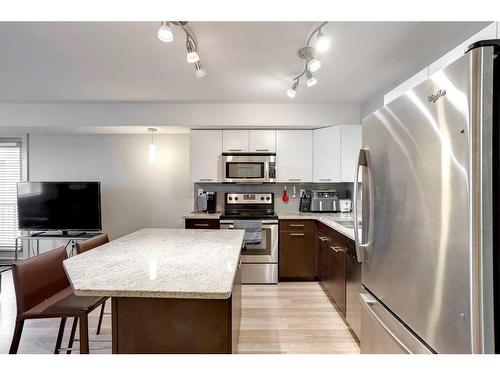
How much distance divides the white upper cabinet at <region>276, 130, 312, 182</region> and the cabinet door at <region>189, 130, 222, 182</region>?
2.78 ft

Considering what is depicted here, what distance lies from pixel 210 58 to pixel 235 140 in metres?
1.52

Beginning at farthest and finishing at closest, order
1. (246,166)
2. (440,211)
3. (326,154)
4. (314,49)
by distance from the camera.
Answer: (246,166) < (326,154) < (314,49) < (440,211)

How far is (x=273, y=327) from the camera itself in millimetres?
2324

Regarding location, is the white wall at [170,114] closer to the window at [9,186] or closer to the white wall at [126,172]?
the white wall at [126,172]

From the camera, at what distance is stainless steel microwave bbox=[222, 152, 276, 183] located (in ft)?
11.7

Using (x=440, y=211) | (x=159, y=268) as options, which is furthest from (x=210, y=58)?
(x=440, y=211)

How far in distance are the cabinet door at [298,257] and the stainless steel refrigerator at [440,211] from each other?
209cm

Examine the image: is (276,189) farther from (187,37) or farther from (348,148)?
(187,37)

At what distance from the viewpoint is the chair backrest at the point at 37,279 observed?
148 cm

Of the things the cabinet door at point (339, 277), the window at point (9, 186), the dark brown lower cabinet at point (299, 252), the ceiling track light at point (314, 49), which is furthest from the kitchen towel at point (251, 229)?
the window at point (9, 186)

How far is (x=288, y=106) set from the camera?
3.43 metres

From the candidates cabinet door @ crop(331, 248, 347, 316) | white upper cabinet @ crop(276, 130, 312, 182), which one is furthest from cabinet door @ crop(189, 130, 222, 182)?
cabinet door @ crop(331, 248, 347, 316)

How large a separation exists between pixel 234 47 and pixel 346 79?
Result: 127 centimetres
